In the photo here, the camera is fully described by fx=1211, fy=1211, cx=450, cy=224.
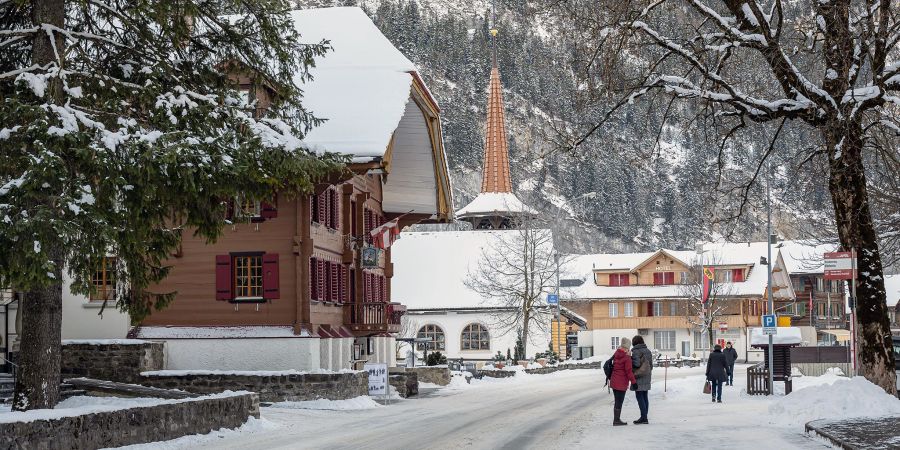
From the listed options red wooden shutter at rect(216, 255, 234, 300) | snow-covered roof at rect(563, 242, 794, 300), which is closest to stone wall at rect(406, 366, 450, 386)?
red wooden shutter at rect(216, 255, 234, 300)

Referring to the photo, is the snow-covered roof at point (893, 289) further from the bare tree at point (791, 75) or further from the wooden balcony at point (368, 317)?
the bare tree at point (791, 75)

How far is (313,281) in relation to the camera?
32719 millimetres

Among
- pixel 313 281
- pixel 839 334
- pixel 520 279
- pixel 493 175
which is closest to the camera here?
pixel 313 281

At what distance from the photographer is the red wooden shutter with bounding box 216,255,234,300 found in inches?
1259

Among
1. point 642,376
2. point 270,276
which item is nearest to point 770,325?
point 642,376

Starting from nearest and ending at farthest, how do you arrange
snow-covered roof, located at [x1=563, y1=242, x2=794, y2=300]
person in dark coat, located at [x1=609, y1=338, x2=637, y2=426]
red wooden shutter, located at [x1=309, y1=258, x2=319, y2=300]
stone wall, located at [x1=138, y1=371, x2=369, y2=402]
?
person in dark coat, located at [x1=609, y1=338, x2=637, y2=426] → stone wall, located at [x1=138, y1=371, x2=369, y2=402] → red wooden shutter, located at [x1=309, y1=258, x2=319, y2=300] → snow-covered roof, located at [x1=563, y1=242, x2=794, y2=300]

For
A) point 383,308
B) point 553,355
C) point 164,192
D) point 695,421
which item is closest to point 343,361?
point 383,308

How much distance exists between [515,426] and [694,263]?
72242 mm

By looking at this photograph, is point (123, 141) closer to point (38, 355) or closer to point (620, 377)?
point (38, 355)

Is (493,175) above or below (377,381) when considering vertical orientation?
above

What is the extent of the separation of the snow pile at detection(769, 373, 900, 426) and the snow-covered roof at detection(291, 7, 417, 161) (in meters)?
14.2

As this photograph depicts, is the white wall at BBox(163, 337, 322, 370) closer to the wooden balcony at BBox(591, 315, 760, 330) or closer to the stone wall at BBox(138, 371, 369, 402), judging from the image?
the stone wall at BBox(138, 371, 369, 402)

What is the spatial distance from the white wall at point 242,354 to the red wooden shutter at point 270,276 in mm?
1204

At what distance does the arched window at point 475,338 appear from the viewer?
6831 cm
